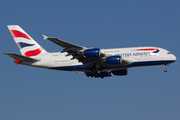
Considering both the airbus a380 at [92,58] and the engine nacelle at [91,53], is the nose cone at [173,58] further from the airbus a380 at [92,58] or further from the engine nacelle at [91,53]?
the engine nacelle at [91,53]

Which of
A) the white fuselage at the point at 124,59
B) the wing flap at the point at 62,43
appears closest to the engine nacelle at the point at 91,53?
the wing flap at the point at 62,43

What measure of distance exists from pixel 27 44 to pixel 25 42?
Result: 572 mm

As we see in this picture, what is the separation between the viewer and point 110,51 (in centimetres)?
4356

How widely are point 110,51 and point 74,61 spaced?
5.67 meters

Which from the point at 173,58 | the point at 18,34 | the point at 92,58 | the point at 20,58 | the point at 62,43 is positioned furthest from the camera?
the point at 18,34

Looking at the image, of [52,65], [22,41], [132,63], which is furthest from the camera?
[22,41]

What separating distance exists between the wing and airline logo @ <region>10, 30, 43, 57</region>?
8636 millimetres

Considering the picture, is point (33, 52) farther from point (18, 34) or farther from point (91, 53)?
point (91, 53)

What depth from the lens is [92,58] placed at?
40.7 metres

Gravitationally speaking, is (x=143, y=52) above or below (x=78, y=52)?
below

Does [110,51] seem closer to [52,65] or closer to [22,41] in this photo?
[52,65]

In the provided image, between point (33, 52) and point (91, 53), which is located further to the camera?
point (33, 52)

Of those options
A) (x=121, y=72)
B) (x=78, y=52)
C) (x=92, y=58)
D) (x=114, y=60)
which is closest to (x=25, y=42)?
(x=78, y=52)

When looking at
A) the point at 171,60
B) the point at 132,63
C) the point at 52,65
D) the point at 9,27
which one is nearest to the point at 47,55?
the point at 52,65
